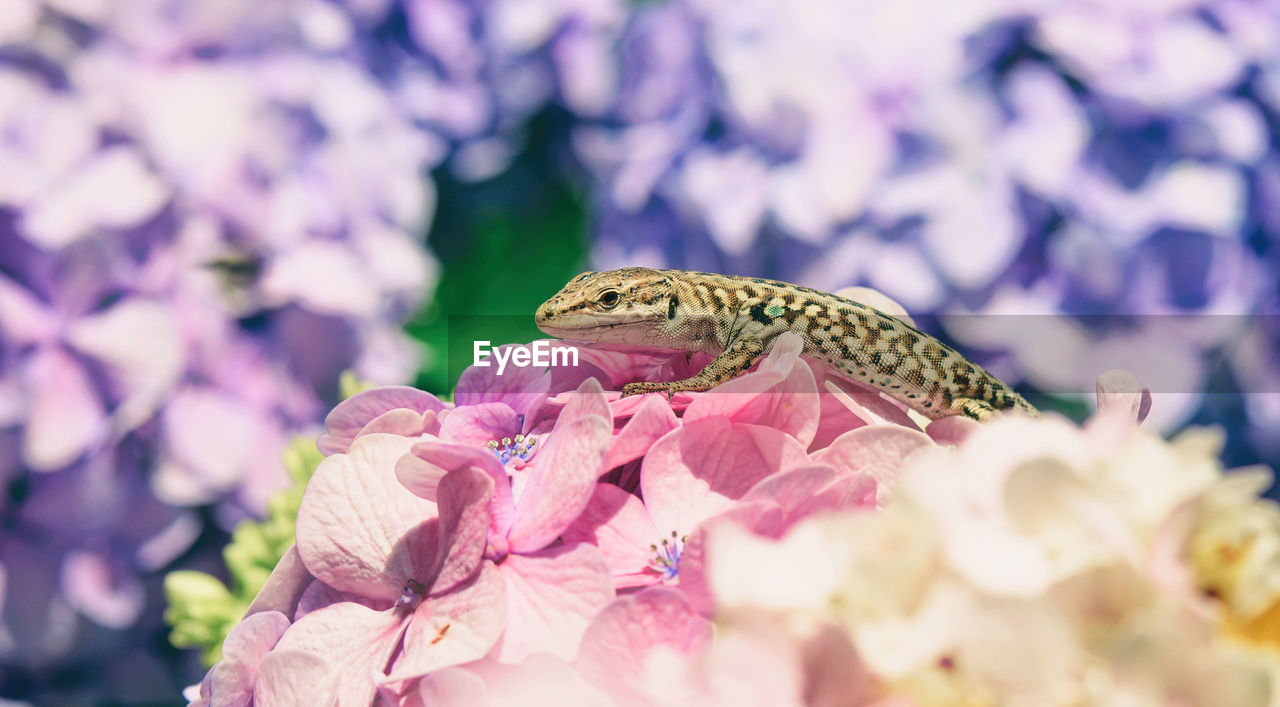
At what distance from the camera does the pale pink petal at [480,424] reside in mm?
236

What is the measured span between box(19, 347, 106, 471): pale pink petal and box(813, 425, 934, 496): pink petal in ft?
1.30

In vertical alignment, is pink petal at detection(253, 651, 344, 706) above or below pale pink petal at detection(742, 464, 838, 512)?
below

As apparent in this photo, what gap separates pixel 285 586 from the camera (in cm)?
22

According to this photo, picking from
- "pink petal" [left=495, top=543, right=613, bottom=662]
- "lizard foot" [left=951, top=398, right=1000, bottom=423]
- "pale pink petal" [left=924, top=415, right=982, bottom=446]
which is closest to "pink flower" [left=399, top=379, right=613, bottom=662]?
"pink petal" [left=495, top=543, right=613, bottom=662]

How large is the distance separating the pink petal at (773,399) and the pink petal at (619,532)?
27 millimetres

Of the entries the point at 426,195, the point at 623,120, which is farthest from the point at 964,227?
the point at 426,195

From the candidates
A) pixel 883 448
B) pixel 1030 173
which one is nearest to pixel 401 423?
pixel 883 448

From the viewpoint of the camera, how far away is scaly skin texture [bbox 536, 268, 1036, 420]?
A: 35 centimetres

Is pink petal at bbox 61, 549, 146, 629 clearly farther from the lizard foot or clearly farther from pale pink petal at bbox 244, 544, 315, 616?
the lizard foot

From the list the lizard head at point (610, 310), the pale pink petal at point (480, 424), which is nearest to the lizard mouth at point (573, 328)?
the lizard head at point (610, 310)

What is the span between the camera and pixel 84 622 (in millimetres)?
467

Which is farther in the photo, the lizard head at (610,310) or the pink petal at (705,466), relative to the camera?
the lizard head at (610,310)

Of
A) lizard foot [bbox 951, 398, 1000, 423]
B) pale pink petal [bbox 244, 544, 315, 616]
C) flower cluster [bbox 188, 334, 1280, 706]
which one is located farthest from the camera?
lizard foot [bbox 951, 398, 1000, 423]

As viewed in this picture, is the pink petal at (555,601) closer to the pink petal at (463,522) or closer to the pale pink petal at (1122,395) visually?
the pink petal at (463,522)
